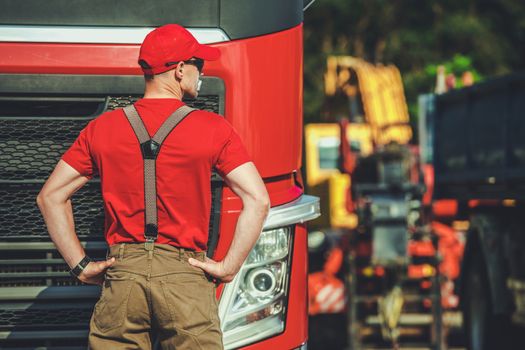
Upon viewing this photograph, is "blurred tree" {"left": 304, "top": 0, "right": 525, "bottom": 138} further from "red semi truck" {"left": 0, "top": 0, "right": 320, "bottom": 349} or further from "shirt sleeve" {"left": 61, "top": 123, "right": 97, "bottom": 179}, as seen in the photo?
"shirt sleeve" {"left": 61, "top": 123, "right": 97, "bottom": 179}

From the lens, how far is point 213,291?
15.3 feet

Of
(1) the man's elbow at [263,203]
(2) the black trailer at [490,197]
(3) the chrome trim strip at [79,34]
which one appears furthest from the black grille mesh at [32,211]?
(2) the black trailer at [490,197]

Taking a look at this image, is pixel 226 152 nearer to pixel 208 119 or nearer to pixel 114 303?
pixel 208 119

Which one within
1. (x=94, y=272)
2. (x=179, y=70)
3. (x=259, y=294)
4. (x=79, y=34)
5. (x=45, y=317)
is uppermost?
(x=79, y=34)

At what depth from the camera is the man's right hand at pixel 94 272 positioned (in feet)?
15.4

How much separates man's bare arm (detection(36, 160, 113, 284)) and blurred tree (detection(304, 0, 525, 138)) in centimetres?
4101

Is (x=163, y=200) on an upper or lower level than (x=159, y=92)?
lower

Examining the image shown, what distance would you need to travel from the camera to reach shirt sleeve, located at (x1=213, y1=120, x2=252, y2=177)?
456 cm

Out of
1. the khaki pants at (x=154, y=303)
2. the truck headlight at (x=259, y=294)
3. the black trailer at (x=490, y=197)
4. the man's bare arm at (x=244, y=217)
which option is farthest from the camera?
the black trailer at (x=490, y=197)

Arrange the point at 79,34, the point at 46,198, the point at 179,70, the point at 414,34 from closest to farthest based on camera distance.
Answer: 1. the point at 179,70
2. the point at 46,198
3. the point at 79,34
4. the point at 414,34

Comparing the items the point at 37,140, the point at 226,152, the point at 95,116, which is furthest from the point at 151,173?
the point at 37,140

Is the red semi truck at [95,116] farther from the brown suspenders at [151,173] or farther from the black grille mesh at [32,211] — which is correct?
the brown suspenders at [151,173]

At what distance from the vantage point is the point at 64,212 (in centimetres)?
476

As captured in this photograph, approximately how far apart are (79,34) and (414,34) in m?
45.3
